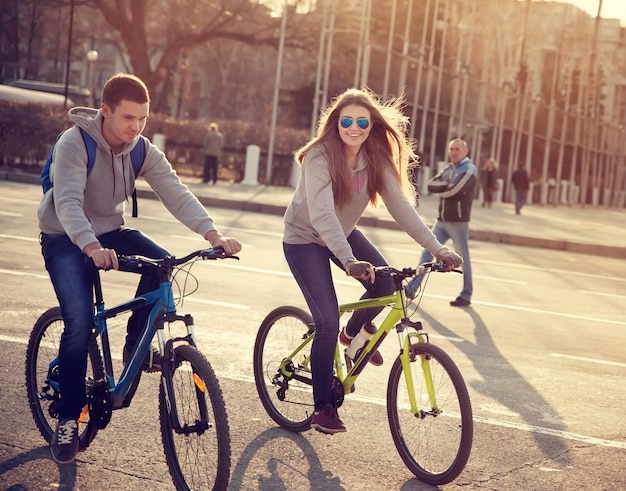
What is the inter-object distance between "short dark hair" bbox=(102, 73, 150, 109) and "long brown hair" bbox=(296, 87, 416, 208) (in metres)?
1.01

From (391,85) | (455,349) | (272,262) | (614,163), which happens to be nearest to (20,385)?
(455,349)

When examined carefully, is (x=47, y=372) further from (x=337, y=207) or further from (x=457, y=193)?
(x=457, y=193)

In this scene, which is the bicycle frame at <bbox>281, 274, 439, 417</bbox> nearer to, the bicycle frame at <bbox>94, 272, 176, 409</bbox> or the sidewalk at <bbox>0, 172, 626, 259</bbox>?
the bicycle frame at <bbox>94, 272, 176, 409</bbox>

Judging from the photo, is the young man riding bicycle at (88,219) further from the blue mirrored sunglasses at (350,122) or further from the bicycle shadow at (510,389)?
the bicycle shadow at (510,389)

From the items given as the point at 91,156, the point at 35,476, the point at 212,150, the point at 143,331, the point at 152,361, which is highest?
the point at 212,150

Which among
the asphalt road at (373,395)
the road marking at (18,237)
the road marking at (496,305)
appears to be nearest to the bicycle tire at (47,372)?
the asphalt road at (373,395)

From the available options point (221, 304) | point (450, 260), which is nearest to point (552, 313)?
point (221, 304)

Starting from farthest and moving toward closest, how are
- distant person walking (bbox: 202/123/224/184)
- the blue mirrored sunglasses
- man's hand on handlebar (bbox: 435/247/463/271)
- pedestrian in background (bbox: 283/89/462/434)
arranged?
distant person walking (bbox: 202/123/224/184) < the blue mirrored sunglasses < pedestrian in background (bbox: 283/89/462/434) < man's hand on handlebar (bbox: 435/247/463/271)

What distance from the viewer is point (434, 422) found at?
4.63 metres

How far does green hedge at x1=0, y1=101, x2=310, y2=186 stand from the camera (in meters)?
25.4

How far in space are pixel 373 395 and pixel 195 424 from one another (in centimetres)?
249

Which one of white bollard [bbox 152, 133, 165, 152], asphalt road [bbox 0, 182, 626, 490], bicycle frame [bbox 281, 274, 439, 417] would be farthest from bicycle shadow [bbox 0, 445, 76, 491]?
white bollard [bbox 152, 133, 165, 152]

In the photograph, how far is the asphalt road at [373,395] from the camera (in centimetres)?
464

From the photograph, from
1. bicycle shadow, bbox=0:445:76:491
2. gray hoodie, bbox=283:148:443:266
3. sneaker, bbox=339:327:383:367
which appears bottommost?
bicycle shadow, bbox=0:445:76:491
